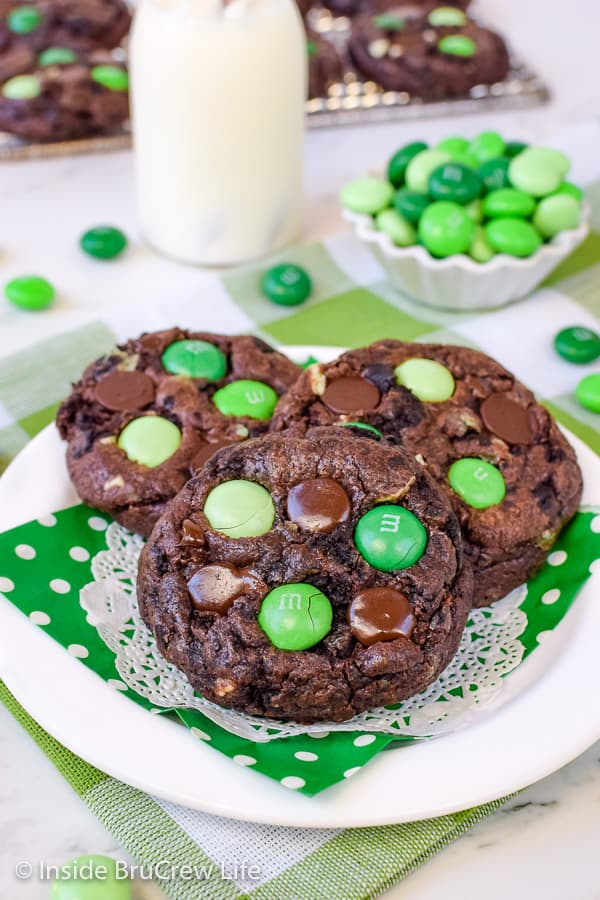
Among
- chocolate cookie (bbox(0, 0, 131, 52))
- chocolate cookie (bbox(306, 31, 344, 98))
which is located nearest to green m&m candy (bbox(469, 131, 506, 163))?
chocolate cookie (bbox(306, 31, 344, 98))

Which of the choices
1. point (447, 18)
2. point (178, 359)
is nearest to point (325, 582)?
point (178, 359)

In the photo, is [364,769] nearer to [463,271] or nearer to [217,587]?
[217,587]

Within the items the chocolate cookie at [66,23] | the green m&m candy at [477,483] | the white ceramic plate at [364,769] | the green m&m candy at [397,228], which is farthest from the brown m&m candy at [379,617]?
the chocolate cookie at [66,23]

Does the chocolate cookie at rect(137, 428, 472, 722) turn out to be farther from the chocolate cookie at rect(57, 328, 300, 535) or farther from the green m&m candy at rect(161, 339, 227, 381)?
the green m&m candy at rect(161, 339, 227, 381)

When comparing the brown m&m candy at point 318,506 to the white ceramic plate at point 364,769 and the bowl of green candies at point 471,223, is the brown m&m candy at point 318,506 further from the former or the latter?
the bowl of green candies at point 471,223

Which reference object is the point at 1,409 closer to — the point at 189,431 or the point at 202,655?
the point at 189,431

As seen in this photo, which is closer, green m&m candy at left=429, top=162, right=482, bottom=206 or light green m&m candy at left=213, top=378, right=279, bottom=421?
light green m&m candy at left=213, top=378, right=279, bottom=421

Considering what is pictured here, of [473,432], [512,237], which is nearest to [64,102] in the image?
[512,237]

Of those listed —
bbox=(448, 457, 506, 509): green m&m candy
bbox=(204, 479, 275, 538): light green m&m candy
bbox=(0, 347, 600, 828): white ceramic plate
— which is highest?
bbox=(204, 479, 275, 538): light green m&m candy
